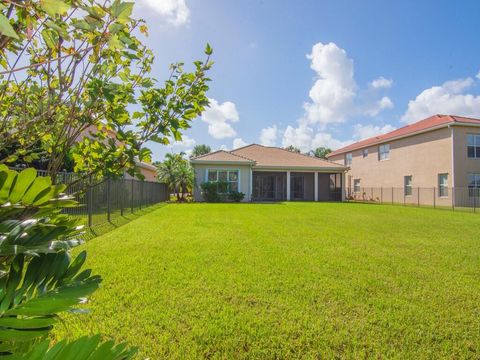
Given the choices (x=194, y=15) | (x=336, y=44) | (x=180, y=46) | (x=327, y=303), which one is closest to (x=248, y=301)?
(x=327, y=303)

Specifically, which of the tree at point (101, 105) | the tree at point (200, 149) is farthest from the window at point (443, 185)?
the tree at point (200, 149)

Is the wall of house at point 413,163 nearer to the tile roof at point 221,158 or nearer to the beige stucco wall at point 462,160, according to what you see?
the beige stucco wall at point 462,160

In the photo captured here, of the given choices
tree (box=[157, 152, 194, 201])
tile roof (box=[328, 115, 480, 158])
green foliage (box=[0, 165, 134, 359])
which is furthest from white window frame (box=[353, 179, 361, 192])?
green foliage (box=[0, 165, 134, 359])

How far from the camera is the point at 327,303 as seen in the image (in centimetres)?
384

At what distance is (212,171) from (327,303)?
822 inches

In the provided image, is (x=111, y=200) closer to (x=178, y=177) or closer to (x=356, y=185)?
(x=178, y=177)

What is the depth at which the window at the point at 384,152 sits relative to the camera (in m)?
28.1

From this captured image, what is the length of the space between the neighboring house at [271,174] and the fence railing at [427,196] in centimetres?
334

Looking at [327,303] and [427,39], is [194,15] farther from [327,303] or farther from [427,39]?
[427,39]

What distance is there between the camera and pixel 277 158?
2816 centimetres

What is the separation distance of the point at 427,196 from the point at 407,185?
295cm

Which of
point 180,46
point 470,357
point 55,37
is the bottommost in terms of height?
point 470,357

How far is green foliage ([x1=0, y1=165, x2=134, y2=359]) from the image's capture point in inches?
36.0

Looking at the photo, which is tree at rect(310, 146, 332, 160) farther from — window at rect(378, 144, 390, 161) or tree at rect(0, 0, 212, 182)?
tree at rect(0, 0, 212, 182)
